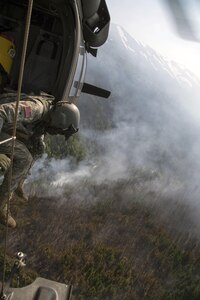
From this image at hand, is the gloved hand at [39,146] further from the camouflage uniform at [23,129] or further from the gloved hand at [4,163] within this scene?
the gloved hand at [4,163]

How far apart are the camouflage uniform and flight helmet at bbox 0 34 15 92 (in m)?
0.90

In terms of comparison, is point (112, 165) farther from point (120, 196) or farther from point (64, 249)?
point (64, 249)

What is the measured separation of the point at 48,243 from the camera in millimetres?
68875

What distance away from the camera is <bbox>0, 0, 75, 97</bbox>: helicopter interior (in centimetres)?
529

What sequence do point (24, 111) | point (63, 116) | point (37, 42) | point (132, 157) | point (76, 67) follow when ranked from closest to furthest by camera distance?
point (24, 111) < point (63, 116) < point (76, 67) < point (37, 42) < point (132, 157)

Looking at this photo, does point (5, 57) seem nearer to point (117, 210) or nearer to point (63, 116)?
point (63, 116)

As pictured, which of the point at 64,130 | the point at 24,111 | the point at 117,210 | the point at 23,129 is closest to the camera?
the point at 24,111

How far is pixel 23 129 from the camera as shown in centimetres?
435

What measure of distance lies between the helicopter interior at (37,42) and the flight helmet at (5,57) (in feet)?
0.29

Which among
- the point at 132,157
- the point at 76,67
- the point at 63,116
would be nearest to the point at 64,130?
the point at 63,116

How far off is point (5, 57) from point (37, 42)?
81cm

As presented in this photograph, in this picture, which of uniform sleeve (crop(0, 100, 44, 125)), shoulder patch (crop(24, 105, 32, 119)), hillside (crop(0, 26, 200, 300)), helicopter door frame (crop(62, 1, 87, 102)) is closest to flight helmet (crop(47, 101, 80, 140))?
uniform sleeve (crop(0, 100, 44, 125))

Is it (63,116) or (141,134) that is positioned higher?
(63,116)

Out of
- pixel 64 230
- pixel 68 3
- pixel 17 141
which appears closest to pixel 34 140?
pixel 17 141
